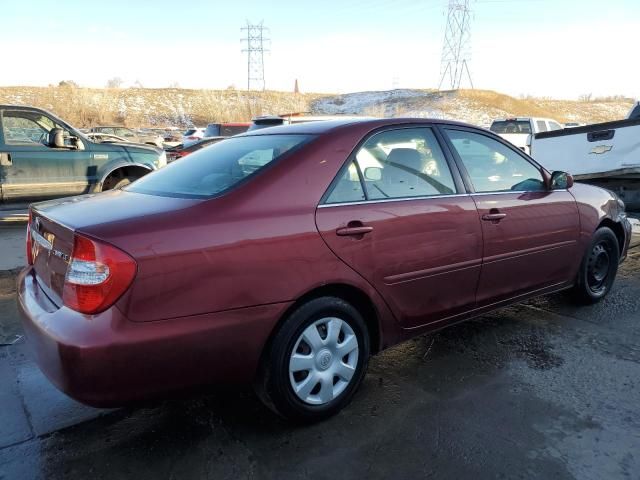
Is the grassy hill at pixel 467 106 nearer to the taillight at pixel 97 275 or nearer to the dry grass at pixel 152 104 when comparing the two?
the dry grass at pixel 152 104

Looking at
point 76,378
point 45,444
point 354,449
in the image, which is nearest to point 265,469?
point 354,449

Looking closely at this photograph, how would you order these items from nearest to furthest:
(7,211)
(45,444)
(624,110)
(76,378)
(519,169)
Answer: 1. (76,378)
2. (45,444)
3. (519,169)
4. (7,211)
5. (624,110)

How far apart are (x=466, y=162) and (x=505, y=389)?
1464 millimetres

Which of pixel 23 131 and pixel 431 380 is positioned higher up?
pixel 23 131

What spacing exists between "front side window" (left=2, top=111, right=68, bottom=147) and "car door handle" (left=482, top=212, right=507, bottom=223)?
260 inches

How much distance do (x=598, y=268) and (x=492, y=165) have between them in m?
1.65

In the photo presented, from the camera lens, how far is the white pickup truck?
24.0ft

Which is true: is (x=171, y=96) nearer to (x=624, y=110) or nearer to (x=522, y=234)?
(x=624, y=110)

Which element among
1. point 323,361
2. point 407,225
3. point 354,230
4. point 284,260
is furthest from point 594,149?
point 284,260

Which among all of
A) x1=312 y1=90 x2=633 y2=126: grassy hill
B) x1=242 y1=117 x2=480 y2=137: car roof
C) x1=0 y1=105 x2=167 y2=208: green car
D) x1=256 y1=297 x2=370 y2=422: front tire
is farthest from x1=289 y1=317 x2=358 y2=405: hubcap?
x1=312 y1=90 x2=633 y2=126: grassy hill

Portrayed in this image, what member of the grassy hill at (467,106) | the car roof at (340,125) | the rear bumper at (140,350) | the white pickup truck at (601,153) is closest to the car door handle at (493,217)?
the car roof at (340,125)

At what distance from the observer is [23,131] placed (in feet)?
24.9

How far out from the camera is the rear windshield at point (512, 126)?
51.8 ft

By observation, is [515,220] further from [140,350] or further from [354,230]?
[140,350]
